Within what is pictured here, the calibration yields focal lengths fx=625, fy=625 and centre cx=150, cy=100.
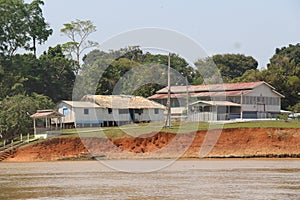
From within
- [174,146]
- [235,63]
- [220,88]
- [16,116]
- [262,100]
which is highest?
Result: [235,63]

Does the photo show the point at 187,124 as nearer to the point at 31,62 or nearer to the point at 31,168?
the point at 31,168

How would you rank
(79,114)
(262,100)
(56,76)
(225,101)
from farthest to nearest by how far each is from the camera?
(56,76)
(262,100)
(225,101)
(79,114)

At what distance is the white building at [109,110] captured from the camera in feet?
212

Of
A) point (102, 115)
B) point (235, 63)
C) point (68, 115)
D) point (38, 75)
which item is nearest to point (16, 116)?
point (68, 115)

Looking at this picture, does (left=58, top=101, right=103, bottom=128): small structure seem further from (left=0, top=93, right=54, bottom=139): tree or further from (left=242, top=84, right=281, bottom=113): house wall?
(left=242, top=84, right=281, bottom=113): house wall

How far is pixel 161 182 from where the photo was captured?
30953 mm

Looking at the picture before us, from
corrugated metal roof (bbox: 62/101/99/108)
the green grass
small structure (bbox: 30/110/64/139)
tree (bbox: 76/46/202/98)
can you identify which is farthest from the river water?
tree (bbox: 76/46/202/98)

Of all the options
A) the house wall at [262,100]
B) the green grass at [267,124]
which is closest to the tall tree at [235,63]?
the house wall at [262,100]

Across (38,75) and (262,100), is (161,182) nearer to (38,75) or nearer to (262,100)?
(262,100)

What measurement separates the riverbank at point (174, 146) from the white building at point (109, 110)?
38.7ft

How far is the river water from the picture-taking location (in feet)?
85.8

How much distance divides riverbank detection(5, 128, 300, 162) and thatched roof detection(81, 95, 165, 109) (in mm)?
13756

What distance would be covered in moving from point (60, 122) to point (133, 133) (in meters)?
12.2

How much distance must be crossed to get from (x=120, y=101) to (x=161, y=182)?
122ft
